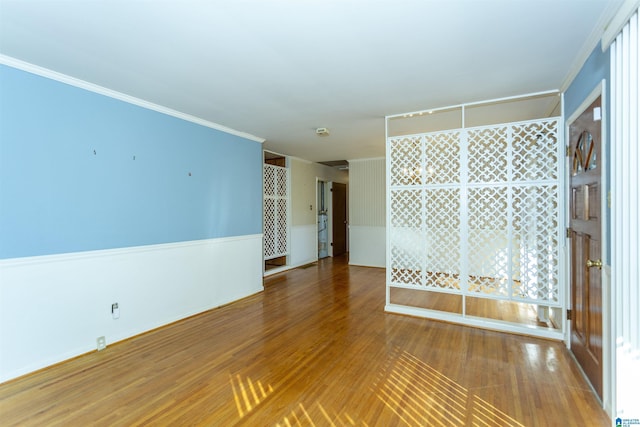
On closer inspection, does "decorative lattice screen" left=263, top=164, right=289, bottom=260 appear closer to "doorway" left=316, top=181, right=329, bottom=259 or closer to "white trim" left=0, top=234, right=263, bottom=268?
"doorway" left=316, top=181, right=329, bottom=259

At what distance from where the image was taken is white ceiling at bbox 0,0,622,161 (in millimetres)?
1724

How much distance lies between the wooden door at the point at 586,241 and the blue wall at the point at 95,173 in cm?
391

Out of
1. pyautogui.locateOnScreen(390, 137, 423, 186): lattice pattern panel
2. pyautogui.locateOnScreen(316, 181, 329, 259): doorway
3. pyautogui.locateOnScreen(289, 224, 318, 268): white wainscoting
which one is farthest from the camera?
pyautogui.locateOnScreen(316, 181, 329, 259): doorway

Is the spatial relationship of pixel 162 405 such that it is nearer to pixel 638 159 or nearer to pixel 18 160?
pixel 18 160

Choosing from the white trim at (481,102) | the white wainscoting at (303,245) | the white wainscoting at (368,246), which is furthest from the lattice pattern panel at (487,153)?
the white wainscoting at (303,245)

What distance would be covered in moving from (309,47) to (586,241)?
102 inches

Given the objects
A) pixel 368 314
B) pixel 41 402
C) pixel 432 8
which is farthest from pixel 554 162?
pixel 41 402

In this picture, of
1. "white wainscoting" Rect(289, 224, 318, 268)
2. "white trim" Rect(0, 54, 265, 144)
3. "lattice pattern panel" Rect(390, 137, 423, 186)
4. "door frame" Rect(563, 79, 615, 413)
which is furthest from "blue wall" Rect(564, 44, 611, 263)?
"white wainscoting" Rect(289, 224, 318, 268)

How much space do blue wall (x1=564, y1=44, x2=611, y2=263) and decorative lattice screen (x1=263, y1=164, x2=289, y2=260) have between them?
4448mm

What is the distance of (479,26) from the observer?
1.89 meters

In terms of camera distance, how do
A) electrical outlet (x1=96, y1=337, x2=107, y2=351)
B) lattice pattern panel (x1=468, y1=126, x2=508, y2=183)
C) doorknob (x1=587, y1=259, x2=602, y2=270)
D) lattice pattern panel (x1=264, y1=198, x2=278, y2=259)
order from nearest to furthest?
doorknob (x1=587, y1=259, x2=602, y2=270) → electrical outlet (x1=96, y1=337, x2=107, y2=351) → lattice pattern panel (x1=468, y1=126, x2=508, y2=183) → lattice pattern panel (x1=264, y1=198, x2=278, y2=259)

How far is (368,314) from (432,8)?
3.16 metres

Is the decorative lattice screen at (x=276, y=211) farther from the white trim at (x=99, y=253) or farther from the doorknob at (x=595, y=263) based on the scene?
the doorknob at (x=595, y=263)

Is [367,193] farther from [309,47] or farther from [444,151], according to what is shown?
[309,47]
